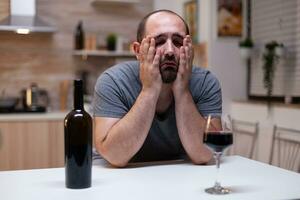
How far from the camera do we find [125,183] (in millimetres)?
1258

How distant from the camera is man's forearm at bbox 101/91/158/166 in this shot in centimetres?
151

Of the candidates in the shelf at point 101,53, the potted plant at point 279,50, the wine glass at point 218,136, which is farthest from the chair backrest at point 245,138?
the wine glass at point 218,136

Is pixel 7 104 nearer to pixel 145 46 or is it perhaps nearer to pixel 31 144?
pixel 31 144

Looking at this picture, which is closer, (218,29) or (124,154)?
(124,154)

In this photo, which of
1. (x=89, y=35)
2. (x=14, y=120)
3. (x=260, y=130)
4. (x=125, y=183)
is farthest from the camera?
(x=89, y=35)

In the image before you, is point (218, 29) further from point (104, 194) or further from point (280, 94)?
point (104, 194)

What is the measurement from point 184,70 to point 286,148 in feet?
5.37

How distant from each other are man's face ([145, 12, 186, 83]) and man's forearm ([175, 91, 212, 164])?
110 mm

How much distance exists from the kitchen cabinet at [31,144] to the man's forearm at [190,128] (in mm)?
2178

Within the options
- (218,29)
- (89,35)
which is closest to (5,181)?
(218,29)

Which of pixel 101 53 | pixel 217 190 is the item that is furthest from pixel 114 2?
pixel 217 190

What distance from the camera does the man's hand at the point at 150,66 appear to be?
1.64m

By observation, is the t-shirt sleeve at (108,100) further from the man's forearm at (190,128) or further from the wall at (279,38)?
the wall at (279,38)

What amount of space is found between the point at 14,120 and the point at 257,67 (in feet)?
6.72
